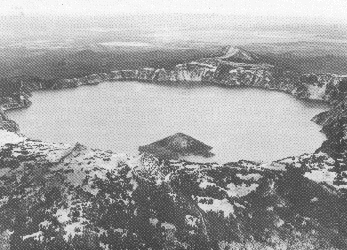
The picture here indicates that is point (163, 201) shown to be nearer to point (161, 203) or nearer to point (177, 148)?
point (161, 203)

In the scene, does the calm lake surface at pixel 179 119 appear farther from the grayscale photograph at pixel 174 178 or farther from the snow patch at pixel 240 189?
the snow patch at pixel 240 189

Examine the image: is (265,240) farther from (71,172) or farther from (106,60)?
(106,60)

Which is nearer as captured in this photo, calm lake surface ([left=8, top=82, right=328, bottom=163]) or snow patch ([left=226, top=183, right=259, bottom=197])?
snow patch ([left=226, top=183, right=259, bottom=197])

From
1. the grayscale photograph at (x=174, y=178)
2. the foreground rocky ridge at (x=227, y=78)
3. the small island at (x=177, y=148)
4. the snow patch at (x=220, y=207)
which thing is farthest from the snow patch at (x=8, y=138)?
the foreground rocky ridge at (x=227, y=78)

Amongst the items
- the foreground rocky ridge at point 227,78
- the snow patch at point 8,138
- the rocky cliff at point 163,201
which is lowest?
the foreground rocky ridge at point 227,78

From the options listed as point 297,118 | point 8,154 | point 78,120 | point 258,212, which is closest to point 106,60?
point 78,120

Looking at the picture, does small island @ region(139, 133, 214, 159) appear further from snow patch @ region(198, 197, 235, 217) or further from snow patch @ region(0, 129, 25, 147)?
snow patch @ region(198, 197, 235, 217)

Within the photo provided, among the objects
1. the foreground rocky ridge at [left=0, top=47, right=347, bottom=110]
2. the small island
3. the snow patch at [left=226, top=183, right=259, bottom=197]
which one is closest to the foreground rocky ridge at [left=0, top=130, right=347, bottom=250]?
the snow patch at [left=226, top=183, right=259, bottom=197]
